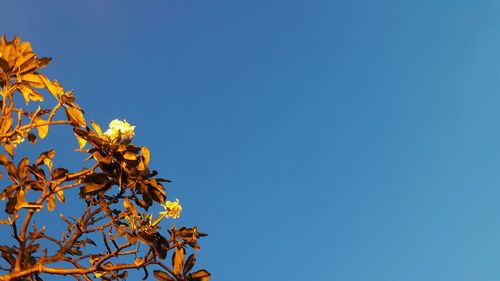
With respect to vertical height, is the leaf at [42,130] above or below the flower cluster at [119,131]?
above

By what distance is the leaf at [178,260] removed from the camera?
388 cm

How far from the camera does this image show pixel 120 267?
386 centimetres

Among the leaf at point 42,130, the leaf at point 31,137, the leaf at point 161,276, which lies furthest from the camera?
the leaf at point 31,137

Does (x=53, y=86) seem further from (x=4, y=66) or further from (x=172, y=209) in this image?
(x=172, y=209)

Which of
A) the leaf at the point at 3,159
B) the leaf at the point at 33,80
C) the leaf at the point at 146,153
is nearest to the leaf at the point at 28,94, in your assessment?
the leaf at the point at 33,80

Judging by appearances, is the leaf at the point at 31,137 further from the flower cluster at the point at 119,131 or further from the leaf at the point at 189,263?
the leaf at the point at 189,263

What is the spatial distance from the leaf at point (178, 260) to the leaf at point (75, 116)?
1319 millimetres

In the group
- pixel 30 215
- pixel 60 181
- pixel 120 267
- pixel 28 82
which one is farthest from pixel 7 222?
pixel 28 82

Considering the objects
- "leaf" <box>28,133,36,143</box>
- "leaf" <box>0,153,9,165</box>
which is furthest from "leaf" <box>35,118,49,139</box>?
"leaf" <box>0,153,9,165</box>

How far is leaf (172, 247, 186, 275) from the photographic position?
153 inches

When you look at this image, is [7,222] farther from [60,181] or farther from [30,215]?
[60,181]

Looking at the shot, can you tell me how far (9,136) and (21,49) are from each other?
32.1 inches

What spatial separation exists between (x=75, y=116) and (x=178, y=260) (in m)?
1.52

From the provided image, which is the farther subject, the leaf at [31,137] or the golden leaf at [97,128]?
the leaf at [31,137]
